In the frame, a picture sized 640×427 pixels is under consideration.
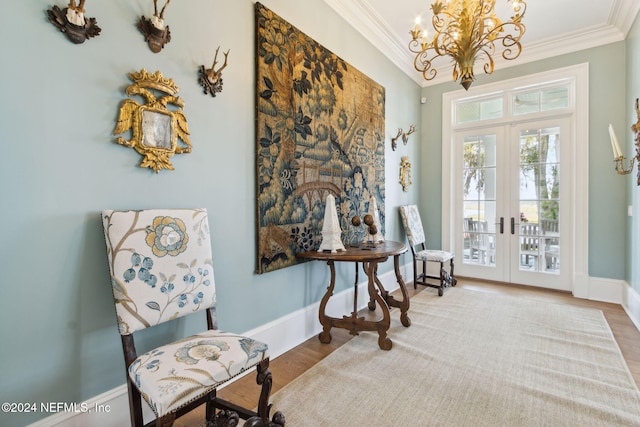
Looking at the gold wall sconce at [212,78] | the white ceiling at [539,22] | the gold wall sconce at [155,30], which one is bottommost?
the gold wall sconce at [212,78]

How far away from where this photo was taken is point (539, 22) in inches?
136

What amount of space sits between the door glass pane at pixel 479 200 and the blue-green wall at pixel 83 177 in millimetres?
3771

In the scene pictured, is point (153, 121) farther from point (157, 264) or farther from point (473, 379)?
point (473, 379)

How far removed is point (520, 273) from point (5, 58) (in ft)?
17.1

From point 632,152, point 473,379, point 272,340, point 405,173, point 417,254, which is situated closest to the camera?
point 473,379

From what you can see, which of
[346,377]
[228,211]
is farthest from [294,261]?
[346,377]

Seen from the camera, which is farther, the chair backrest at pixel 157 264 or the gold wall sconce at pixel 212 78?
the gold wall sconce at pixel 212 78

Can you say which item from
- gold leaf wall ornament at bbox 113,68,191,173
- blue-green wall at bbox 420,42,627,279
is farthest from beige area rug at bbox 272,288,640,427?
gold leaf wall ornament at bbox 113,68,191,173

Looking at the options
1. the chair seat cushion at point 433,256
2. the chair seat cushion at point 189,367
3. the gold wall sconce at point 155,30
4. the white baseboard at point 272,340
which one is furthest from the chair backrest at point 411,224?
the gold wall sconce at point 155,30

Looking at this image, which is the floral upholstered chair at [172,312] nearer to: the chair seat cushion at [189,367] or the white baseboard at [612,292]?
the chair seat cushion at [189,367]

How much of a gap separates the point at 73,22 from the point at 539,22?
4371mm

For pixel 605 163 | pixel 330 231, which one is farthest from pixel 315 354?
pixel 605 163

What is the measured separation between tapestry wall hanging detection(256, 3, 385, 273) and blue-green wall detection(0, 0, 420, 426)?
0.73ft

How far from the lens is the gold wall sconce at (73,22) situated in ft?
4.21
